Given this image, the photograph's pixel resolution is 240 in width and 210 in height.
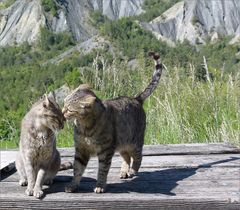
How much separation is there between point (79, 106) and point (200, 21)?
66580 mm

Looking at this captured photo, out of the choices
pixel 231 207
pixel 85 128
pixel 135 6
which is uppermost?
pixel 135 6

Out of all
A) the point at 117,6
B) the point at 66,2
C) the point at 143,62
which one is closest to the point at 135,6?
the point at 117,6

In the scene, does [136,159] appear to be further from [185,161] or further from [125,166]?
[185,161]

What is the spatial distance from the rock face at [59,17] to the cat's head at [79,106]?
68505 mm

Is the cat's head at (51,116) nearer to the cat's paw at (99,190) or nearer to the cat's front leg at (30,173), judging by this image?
the cat's front leg at (30,173)

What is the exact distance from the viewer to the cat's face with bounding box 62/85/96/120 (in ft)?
8.93

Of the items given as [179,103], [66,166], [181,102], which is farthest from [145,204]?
[181,102]

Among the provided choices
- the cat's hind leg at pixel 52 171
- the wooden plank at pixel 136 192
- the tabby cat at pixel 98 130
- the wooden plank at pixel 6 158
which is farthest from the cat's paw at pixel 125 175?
the wooden plank at pixel 6 158

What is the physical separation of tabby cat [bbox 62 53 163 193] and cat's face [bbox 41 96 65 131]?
50mm

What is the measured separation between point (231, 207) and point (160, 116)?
2.84 meters

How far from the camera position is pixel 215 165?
341 centimetres

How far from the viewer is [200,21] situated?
67625mm

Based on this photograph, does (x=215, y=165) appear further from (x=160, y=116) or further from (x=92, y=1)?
(x=92, y=1)

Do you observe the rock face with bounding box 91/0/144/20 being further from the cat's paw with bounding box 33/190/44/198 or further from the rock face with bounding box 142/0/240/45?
the cat's paw with bounding box 33/190/44/198
